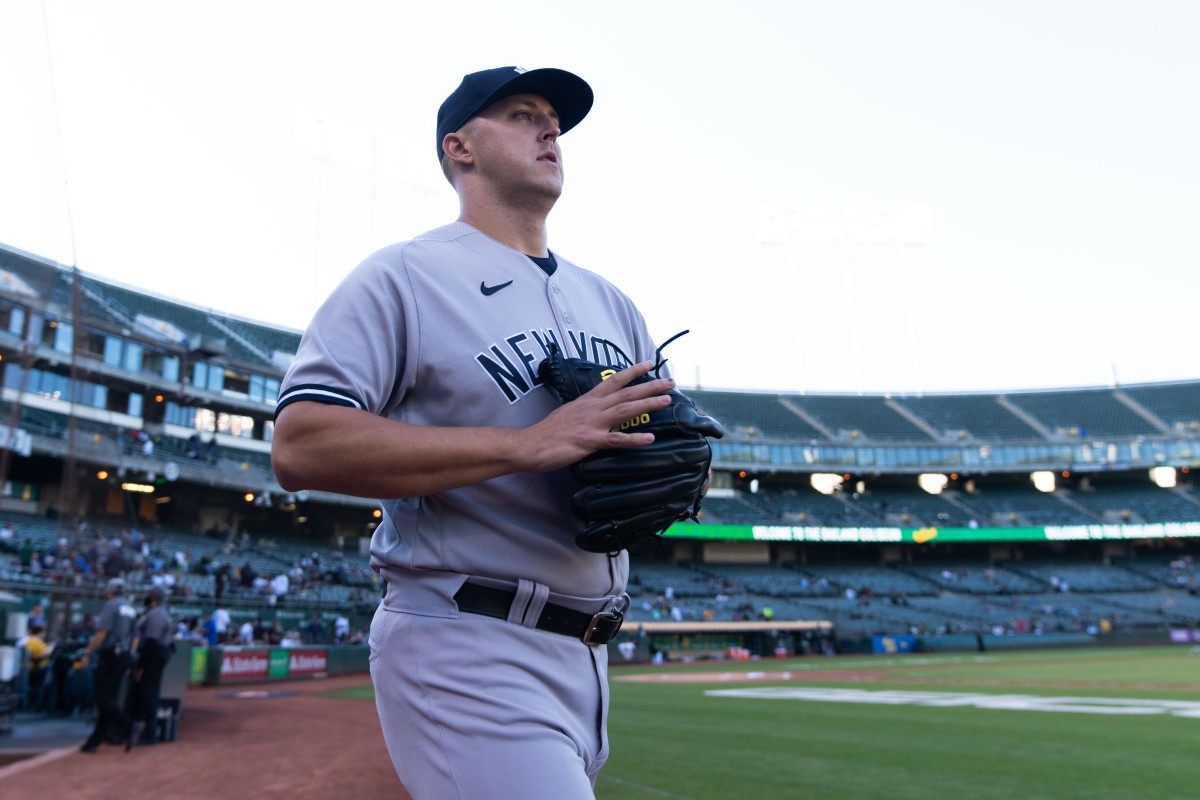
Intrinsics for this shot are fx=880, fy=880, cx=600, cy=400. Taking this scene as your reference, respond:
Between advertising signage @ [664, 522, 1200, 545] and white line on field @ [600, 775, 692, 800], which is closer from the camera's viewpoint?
white line on field @ [600, 775, 692, 800]

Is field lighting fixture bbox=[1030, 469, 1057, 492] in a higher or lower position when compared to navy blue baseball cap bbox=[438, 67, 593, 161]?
higher

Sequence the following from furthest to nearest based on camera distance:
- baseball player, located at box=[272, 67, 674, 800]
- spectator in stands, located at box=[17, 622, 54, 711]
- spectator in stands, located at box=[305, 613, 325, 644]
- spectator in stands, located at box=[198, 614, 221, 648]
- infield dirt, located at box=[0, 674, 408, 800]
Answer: spectator in stands, located at box=[305, 613, 325, 644] → spectator in stands, located at box=[198, 614, 221, 648] → spectator in stands, located at box=[17, 622, 54, 711] → infield dirt, located at box=[0, 674, 408, 800] → baseball player, located at box=[272, 67, 674, 800]

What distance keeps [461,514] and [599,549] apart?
29 centimetres

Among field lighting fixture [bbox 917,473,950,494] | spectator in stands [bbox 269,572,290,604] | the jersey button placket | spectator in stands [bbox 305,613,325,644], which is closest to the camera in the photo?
the jersey button placket

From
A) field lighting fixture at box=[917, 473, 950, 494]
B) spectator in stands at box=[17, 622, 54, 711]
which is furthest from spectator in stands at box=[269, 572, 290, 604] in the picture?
field lighting fixture at box=[917, 473, 950, 494]

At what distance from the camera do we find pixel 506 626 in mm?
1748

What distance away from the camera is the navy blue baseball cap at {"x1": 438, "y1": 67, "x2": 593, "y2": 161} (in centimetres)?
217

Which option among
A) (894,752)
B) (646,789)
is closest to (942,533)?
(894,752)

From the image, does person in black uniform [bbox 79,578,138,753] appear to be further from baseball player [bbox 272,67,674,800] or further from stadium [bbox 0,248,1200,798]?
baseball player [bbox 272,67,674,800]

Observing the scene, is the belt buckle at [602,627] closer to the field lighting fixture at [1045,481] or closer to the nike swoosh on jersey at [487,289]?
the nike swoosh on jersey at [487,289]

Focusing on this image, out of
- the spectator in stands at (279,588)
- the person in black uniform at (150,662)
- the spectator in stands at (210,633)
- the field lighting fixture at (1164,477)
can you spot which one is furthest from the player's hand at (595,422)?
the field lighting fixture at (1164,477)

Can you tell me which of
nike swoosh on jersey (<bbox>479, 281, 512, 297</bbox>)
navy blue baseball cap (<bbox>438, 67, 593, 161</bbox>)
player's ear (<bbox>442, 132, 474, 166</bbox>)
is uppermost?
navy blue baseball cap (<bbox>438, 67, 593, 161</bbox>)

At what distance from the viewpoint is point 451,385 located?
1.88 m

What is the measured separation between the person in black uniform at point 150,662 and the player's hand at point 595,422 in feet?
29.9
